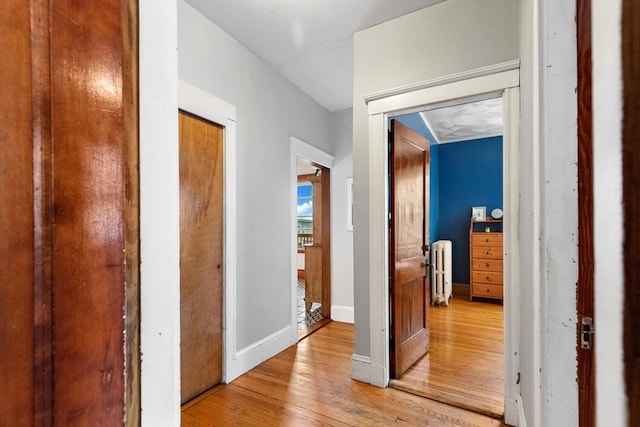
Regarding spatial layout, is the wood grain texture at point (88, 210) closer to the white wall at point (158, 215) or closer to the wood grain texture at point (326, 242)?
the white wall at point (158, 215)

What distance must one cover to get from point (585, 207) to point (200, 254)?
6.90ft

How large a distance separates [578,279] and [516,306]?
46.9 inches

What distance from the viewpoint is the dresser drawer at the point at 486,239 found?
181 inches

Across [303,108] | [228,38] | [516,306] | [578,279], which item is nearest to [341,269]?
[303,108]

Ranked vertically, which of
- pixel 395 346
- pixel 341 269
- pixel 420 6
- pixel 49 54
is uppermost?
pixel 420 6

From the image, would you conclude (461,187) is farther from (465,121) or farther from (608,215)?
(608,215)

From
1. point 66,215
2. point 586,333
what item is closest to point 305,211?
point 586,333

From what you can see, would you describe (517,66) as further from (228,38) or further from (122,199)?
(122,199)

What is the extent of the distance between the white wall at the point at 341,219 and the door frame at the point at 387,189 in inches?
61.0

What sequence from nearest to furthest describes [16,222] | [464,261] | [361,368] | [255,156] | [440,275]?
[16,222] → [361,368] → [255,156] → [440,275] → [464,261]

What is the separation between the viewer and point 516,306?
1.86 m

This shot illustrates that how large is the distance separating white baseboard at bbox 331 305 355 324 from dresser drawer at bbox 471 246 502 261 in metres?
2.25

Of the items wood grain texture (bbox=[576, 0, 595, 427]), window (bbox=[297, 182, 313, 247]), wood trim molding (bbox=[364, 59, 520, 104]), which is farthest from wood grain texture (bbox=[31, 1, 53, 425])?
window (bbox=[297, 182, 313, 247])

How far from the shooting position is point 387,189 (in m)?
2.40
